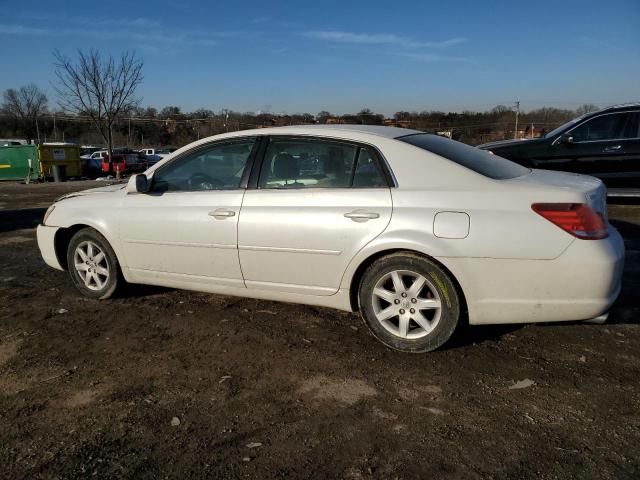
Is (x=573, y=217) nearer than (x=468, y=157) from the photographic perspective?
Yes

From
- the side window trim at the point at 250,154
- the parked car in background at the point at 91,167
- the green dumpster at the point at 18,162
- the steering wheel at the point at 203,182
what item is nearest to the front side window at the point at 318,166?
the side window trim at the point at 250,154

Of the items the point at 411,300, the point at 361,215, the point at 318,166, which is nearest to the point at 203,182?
the point at 318,166

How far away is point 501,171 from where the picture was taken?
380 centimetres

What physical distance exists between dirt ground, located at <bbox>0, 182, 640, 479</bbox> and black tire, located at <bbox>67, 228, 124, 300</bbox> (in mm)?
315

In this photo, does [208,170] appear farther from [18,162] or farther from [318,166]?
[18,162]

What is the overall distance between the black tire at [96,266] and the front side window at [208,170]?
2.43 ft

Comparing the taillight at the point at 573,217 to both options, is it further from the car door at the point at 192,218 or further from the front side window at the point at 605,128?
the front side window at the point at 605,128

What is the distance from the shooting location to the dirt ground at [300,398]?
2.41 m

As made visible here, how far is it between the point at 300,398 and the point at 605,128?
7742 millimetres

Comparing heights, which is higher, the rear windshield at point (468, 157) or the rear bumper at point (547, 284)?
the rear windshield at point (468, 157)

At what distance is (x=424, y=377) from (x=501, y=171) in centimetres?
160

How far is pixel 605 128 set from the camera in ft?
28.0

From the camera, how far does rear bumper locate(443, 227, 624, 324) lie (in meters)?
3.13

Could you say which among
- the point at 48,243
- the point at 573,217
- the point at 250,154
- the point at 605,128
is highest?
the point at 605,128
